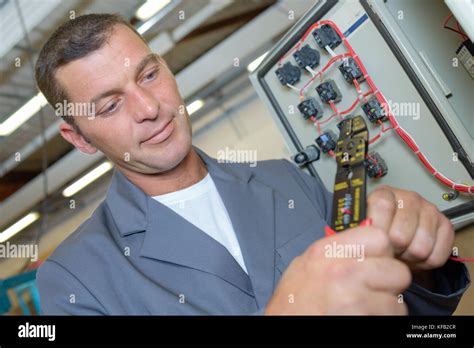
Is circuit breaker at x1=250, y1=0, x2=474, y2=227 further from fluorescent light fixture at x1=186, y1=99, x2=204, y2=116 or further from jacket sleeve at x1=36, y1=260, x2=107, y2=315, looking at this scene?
fluorescent light fixture at x1=186, y1=99, x2=204, y2=116

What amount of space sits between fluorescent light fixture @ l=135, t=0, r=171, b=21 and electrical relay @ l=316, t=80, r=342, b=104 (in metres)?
1.24

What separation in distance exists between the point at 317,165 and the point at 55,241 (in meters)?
2.15

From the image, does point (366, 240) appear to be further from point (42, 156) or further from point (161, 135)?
point (42, 156)

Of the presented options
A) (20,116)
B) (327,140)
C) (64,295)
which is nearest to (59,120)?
(20,116)

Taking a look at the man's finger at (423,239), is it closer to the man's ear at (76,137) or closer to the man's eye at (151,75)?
the man's eye at (151,75)

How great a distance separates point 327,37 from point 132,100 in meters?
0.58

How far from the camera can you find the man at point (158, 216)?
3.15ft

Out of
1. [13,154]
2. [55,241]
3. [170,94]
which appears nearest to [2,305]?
[55,241]

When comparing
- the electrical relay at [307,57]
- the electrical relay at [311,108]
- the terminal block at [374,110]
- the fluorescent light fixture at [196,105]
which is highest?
the fluorescent light fixture at [196,105]

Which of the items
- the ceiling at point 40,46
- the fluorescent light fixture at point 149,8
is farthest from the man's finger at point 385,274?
the fluorescent light fixture at point 149,8

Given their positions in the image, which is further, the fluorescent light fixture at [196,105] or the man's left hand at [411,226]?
the fluorescent light fixture at [196,105]

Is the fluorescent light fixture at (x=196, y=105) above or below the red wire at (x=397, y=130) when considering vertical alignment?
above

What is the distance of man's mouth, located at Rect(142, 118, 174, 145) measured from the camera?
1070 mm
